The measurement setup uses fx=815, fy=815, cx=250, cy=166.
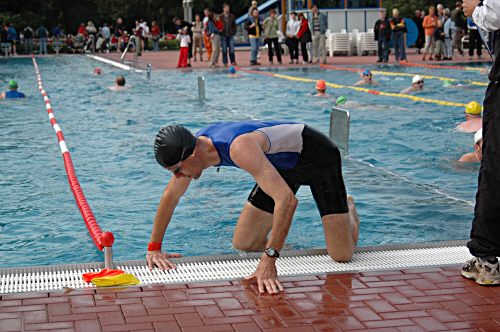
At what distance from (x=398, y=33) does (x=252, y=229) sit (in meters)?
23.2

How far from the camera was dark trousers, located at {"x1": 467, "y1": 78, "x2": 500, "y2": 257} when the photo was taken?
14.7ft

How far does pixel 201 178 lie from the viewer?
9.97 m

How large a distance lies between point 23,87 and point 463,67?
12889 mm

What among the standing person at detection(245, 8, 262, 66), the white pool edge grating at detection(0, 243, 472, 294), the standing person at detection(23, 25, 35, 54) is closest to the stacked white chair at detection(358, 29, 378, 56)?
the standing person at detection(245, 8, 262, 66)

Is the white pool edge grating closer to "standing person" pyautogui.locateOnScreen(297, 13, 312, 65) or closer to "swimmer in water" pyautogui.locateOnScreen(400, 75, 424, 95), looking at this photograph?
"swimmer in water" pyautogui.locateOnScreen(400, 75, 424, 95)

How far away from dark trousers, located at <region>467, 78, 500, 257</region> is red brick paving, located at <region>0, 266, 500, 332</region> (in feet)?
0.90

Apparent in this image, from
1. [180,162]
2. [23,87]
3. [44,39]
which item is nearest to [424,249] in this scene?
[180,162]

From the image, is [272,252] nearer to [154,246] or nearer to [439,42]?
[154,246]

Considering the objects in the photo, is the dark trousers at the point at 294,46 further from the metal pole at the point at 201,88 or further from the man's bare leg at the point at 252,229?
the man's bare leg at the point at 252,229

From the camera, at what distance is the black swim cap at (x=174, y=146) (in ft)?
14.7

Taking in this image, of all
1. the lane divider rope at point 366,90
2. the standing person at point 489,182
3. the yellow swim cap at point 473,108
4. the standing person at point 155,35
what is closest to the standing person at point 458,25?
the lane divider rope at point 366,90

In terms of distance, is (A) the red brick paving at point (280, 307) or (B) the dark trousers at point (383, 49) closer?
(A) the red brick paving at point (280, 307)

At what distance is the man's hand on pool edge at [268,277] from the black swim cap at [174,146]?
0.74 metres

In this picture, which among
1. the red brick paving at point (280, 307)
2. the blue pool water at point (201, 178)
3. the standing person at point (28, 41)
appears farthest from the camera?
the standing person at point (28, 41)
